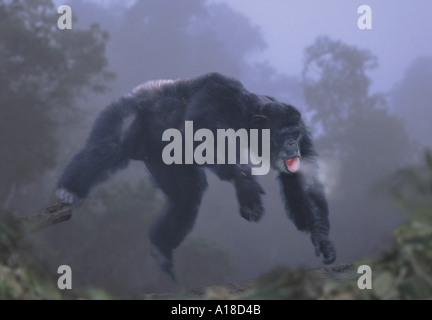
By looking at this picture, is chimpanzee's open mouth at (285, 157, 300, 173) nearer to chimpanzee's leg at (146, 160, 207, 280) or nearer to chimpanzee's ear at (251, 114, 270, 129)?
chimpanzee's ear at (251, 114, 270, 129)

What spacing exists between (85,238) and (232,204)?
3.47m

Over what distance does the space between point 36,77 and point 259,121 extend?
538cm

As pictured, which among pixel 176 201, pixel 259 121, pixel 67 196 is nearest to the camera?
pixel 67 196

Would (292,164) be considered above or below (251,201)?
above

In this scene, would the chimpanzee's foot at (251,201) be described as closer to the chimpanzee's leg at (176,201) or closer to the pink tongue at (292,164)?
the pink tongue at (292,164)

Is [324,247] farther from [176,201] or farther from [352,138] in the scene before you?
[352,138]

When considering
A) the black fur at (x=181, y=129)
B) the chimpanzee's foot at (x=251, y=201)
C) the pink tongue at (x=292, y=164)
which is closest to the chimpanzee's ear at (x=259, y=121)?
the black fur at (x=181, y=129)

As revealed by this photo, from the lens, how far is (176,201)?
448 centimetres

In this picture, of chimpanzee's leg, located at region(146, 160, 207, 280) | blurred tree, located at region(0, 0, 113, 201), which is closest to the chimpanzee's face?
chimpanzee's leg, located at region(146, 160, 207, 280)

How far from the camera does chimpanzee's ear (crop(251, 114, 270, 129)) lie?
421 cm

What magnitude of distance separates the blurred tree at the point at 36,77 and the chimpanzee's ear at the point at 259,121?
4.25 m

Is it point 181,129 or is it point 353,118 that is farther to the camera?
point 353,118

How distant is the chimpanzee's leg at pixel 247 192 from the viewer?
3447 millimetres

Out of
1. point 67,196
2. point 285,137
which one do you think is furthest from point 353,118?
point 67,196
